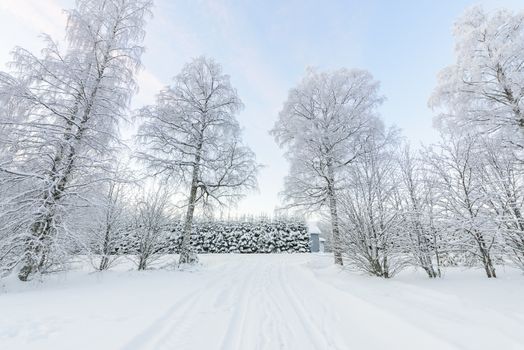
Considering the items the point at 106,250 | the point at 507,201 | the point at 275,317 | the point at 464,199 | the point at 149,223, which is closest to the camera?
the point at 275,317

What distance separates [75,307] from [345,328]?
4.00 metres

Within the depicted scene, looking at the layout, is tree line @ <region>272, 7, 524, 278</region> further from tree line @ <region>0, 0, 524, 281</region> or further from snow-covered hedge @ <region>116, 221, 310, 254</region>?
snow-covered hedge @ <region>116, 221, 310, 254</region>

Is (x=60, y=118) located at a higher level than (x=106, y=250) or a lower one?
higher

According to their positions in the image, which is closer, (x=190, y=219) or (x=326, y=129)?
(x=190, y=219)

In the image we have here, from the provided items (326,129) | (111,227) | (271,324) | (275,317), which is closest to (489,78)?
(326,129)

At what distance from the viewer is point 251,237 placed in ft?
70.7

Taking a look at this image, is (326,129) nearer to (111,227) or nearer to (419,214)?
(419,214)

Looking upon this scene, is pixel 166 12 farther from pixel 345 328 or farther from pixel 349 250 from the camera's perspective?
pixel 345 328

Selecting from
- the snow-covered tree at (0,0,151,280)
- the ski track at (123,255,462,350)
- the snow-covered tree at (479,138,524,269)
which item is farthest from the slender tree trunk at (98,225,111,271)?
the snow-covered tree at (479,138,524,269)

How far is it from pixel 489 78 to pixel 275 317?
9.40 meters

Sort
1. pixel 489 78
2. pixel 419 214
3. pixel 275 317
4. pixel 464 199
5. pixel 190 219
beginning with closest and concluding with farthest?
pixel 275 317 < pixel 464 199 < pixel 419 214 < pixel 489 78 < pixel 190 219

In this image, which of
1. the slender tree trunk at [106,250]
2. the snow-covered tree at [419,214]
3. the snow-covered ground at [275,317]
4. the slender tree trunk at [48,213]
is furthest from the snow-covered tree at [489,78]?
the slender tree trunk at [106,250]

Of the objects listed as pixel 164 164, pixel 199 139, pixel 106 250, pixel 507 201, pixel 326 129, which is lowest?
pixel 106 250

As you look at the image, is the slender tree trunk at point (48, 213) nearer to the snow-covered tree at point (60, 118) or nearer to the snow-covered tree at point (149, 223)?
the snow-covered tree at point (60, 118)
